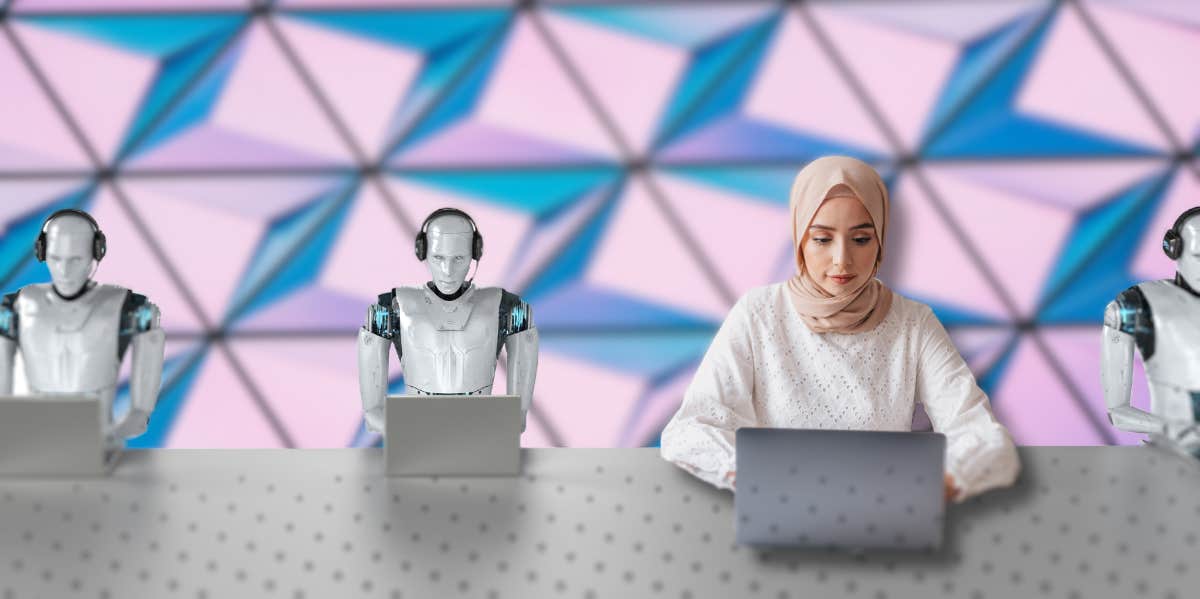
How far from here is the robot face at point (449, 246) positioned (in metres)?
3.03

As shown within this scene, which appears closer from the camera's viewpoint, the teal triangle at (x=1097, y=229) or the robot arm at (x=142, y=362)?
the robot arm at (x=142, y=362)

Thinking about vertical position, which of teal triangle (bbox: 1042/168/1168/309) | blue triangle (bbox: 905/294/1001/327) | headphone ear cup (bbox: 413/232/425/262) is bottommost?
headphone ear cup (bbox: 413/232/425/262)

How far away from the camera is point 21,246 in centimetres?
462

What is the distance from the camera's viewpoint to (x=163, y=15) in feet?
15.0

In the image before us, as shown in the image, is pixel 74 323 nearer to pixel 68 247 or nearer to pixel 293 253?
pixel 68 247

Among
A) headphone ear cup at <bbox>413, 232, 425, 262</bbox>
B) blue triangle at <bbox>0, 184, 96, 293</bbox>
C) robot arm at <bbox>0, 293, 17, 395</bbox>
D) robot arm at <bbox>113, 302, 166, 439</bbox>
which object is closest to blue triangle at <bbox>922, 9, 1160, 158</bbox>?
headphone ear cup at <bbox>413, 232, 425, 262</bbox>

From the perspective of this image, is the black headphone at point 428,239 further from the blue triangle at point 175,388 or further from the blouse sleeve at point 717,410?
the blue triangle at point 175,388

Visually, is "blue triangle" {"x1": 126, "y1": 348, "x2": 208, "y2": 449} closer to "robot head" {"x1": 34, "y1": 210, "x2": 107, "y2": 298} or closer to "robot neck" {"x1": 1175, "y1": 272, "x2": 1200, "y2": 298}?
"robot head" {"x1": 34, "y1": 210, "x2": 107, "y2": 298}

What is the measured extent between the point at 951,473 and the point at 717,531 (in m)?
0.42

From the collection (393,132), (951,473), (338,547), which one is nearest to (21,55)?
(393,132)

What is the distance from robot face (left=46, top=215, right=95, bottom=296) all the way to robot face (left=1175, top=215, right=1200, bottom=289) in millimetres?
2916

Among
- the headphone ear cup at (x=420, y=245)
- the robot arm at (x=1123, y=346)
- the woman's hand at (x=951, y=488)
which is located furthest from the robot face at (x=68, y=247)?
the robot arm at (x=1123, y=346)

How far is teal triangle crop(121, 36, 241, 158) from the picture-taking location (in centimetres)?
458

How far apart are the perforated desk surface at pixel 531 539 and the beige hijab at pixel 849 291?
0.63 m
